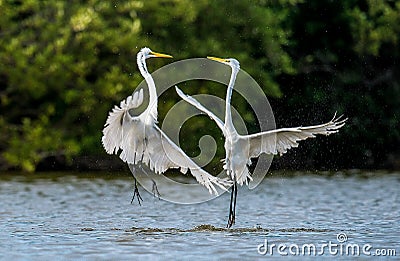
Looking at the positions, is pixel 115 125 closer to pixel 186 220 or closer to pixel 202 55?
pixel 186 220

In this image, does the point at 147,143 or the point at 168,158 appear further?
the point at 168,158

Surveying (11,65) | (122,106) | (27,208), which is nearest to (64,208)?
(27,208)

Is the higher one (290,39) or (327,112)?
(290,39)

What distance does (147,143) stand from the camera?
1381 cm

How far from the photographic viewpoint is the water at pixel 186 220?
11.9 metres

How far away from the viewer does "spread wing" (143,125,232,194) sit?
13.7 meters

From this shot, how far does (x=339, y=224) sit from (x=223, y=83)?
955 cm

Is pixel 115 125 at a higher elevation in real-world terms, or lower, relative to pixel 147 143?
higher

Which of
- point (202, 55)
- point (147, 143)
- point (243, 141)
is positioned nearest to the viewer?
point (243, 141)

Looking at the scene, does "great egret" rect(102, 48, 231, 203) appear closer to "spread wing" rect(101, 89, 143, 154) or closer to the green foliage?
"spread wing" rect(101, 89, 143, 154)

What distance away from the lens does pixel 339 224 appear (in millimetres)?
13852

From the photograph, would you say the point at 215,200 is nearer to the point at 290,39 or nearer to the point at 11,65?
the point at 11,65

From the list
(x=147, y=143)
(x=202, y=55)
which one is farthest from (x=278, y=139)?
(x=202, y=55)

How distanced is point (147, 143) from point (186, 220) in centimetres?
140
